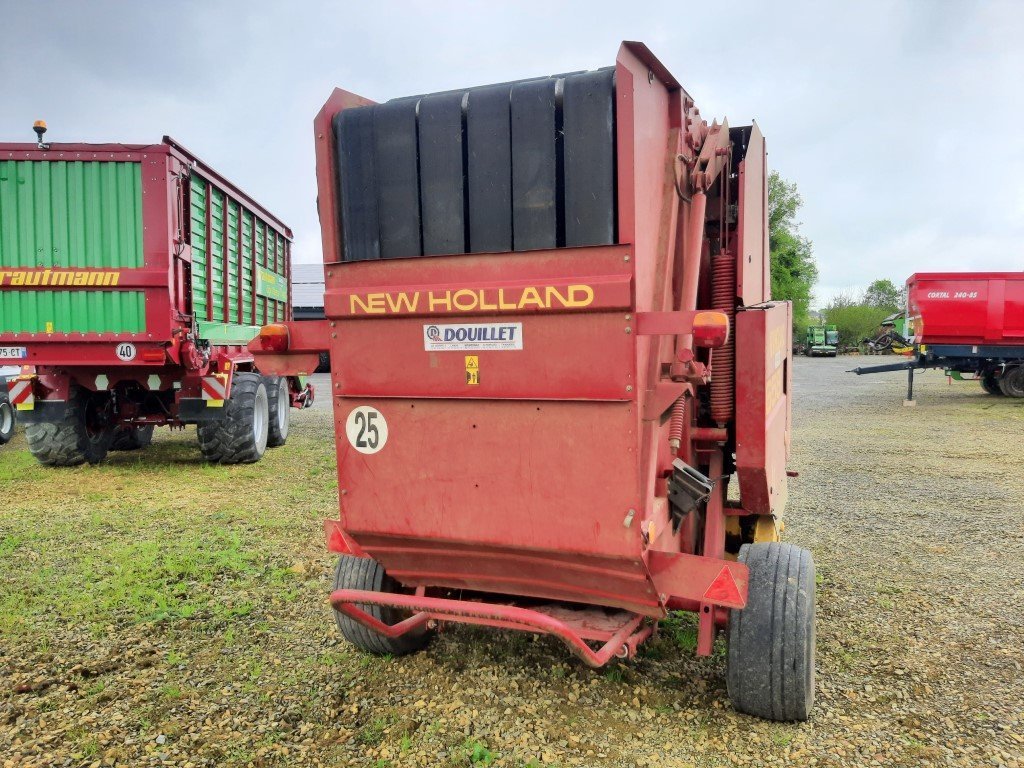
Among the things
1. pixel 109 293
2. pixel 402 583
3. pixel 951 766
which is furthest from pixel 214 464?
pixel 951 766

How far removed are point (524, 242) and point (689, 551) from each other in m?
1.81

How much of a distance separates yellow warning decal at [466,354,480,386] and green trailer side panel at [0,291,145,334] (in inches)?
224

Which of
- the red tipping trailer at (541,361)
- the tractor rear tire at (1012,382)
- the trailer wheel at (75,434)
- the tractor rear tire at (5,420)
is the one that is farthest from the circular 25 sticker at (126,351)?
the tractor rear tire at (1012,382)

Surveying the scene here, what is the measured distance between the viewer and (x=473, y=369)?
2.66 m

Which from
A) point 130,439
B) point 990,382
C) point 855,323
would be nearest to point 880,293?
point 855,323

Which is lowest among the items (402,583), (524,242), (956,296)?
(402,583)

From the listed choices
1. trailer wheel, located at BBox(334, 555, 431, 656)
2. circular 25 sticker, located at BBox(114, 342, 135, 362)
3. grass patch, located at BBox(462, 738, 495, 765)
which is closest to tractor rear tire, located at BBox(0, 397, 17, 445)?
circular 25 sticker, located at BBox(114, 342, 135, 362)

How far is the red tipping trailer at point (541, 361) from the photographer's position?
248 centimetres

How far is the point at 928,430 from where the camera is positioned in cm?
1180

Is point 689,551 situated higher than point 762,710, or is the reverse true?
point 689,551

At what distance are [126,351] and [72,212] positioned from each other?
4.63 feet

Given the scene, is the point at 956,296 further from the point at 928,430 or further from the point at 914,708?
the point at 914,708

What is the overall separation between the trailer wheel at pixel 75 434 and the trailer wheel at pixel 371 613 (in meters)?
6.00

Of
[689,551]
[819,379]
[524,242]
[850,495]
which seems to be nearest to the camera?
[524,242]
